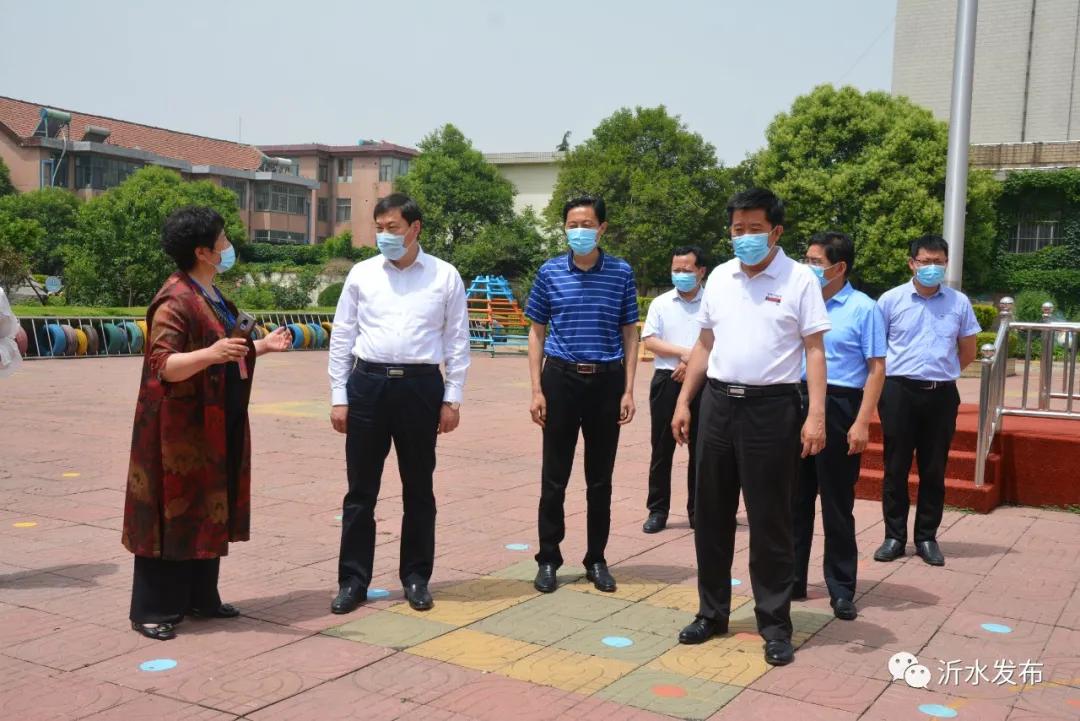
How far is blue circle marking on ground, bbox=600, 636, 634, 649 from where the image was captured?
4281 millimetres

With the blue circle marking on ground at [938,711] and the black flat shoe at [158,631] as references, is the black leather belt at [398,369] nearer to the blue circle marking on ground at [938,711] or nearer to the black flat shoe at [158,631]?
the black flat shoe at [158,631]

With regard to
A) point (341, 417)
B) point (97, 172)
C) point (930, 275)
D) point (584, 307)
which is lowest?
point (341, 417)

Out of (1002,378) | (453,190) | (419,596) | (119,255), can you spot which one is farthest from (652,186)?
(419,596)

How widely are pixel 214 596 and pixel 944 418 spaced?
158 inches

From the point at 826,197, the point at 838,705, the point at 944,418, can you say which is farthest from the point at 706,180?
the point at 838,705

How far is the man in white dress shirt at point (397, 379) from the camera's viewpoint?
4648 millimetres

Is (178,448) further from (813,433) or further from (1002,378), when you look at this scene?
(1002,378)

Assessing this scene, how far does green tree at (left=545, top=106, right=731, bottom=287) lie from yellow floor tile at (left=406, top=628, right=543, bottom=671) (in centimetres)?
3219

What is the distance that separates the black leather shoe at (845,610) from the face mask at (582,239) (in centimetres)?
200

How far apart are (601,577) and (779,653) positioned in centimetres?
119

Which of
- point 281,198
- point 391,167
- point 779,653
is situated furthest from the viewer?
point 391,167

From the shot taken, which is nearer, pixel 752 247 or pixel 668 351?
pixel 752 247

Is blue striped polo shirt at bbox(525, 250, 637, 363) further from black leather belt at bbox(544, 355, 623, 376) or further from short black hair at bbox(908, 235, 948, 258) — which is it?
short black hair at bbox(908, 235, 948, 258)

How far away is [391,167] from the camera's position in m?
63.0
